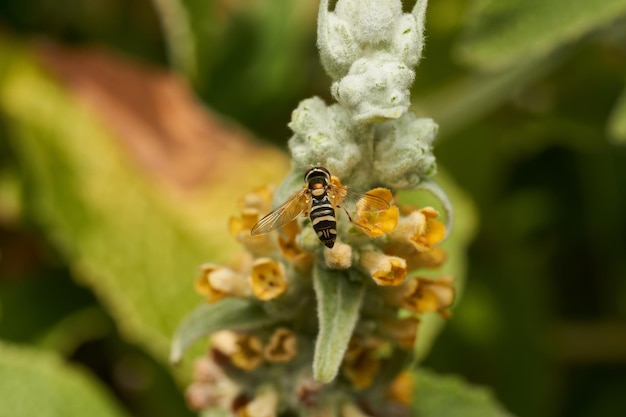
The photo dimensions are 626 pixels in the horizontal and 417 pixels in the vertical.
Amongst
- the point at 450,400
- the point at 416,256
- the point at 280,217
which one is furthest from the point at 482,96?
the point at 280,217

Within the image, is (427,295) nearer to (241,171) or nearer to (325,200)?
(325,200)

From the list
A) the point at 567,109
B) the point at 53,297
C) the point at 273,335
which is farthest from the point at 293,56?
the point at 273,335

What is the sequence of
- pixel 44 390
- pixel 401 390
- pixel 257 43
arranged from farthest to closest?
1. pixel 257 43
2. pixel 44 390
3. pixel 401 390

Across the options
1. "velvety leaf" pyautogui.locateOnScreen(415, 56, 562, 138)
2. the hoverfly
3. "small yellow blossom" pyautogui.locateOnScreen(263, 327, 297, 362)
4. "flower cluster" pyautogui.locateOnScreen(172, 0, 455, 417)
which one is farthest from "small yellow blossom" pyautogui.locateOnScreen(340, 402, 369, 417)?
"velvety leaf" pyautogui.locateOnScreen(415, 56, 562, 138)

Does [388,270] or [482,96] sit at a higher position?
[388,270]

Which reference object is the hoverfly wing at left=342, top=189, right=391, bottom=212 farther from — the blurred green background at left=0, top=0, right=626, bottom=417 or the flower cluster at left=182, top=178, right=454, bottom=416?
the blurred green background at left=0, top=0, right=626, bottom=417

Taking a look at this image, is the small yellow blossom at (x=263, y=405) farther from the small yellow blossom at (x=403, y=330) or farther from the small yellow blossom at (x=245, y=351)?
the small yellow blossom at (x=403, y=330)
